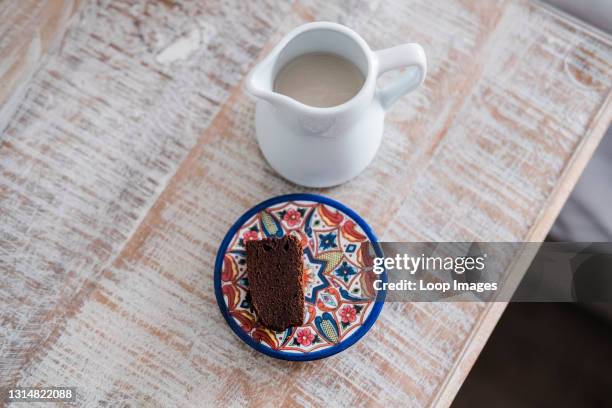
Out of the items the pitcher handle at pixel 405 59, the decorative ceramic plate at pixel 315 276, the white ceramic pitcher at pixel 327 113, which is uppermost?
the pitcher handle at pixel 405 59

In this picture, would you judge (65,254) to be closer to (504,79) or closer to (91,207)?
(91,207)

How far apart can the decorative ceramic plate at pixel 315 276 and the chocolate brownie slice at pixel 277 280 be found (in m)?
0.02

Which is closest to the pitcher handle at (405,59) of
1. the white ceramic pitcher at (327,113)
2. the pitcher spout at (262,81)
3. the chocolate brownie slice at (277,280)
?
the white ceramic pitcher at (327,113)

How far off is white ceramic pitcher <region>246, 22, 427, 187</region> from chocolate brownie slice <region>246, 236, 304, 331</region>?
89mm

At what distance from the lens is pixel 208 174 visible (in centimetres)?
75

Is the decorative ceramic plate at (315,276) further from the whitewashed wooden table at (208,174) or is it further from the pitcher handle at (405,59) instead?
Answer: the pitcher handle at (405,59)

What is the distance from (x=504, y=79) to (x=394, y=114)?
148 millimetres

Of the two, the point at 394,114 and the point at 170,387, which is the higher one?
the point at 394,114

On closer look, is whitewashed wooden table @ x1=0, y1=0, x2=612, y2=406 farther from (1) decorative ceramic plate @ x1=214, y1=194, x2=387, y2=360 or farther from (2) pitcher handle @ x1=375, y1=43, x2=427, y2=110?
(2) pitcher handle @ x1=375, y1=43, x2=427, y2=110

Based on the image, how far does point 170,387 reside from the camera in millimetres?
704

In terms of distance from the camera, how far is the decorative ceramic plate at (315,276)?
0.69m

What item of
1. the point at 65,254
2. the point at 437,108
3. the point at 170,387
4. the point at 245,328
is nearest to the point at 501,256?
the point at 437,108

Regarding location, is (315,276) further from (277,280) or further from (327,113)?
(327,113)

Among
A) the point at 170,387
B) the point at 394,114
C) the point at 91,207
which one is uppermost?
the point at 394,114
